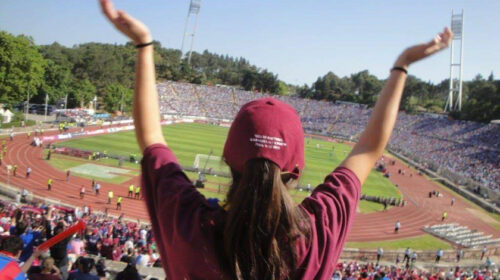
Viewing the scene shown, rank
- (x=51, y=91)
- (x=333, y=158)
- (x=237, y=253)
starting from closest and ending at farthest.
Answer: (x=237, y=253), (x=333, y=158), (x=51, y=91)

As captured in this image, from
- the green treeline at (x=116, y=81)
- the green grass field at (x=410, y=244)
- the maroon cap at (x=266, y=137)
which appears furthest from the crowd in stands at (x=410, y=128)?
the maroon cap at (x=266, y=137)

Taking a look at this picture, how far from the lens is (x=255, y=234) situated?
3.84 ft

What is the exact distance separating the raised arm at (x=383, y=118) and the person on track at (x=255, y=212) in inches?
4.0

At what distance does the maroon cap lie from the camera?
47.3 inches

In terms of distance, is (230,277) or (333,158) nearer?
(230,277)

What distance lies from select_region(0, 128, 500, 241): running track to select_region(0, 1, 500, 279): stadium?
9cm

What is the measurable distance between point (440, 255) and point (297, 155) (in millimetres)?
23822

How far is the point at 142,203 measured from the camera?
82.7ft

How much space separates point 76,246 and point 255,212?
9489 millimetres

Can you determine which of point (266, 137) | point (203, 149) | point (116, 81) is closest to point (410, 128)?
point (203, 149)

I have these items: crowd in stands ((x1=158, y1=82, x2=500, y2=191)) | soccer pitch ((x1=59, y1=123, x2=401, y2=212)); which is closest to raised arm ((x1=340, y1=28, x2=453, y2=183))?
soccer pitch ((x1=59, y1=123, x2=401, y2=212))

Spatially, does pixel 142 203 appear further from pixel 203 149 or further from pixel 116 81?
pixel 116 81

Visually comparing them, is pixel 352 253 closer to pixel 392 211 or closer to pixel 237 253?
pixel 392 211

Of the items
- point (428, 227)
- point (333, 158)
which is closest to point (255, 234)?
point (428, 227)
